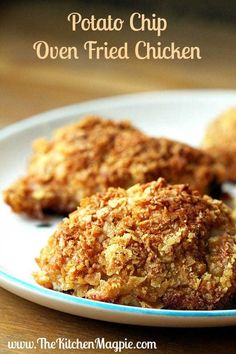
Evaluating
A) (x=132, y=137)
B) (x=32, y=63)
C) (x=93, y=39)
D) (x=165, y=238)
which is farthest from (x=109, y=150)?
(x=93, y=39)

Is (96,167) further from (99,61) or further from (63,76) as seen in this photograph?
(99,61)

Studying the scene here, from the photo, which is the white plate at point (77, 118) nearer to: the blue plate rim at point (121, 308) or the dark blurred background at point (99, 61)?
the blue plate rim at point (121, 308)

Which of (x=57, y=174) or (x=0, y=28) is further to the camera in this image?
(x=0, y=28)

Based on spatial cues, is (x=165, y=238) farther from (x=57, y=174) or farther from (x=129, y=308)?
(x=57, y=174)

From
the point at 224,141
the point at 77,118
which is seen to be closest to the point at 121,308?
the point at 224,141

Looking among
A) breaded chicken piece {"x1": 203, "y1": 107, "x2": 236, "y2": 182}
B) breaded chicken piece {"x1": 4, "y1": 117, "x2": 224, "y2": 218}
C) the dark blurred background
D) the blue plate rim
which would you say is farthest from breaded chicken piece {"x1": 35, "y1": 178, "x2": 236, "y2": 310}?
the dark blurred background

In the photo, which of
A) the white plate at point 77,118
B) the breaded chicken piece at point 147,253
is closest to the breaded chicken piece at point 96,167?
the white plate at point 77,118
